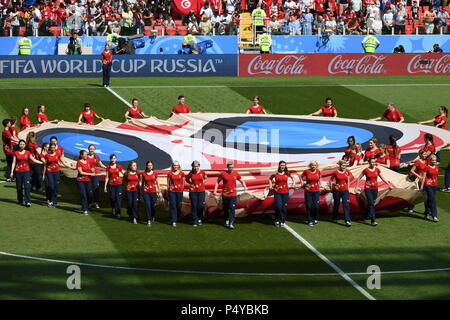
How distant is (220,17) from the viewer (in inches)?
1970

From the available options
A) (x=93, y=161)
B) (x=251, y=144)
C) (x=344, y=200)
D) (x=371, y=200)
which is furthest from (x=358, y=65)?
(x=93, y=161)

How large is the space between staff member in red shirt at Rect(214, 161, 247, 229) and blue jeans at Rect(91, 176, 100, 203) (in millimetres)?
3314

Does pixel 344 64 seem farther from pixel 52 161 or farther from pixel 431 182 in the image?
pixel 52 161

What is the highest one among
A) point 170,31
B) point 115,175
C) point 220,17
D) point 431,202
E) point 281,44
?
point 220,17

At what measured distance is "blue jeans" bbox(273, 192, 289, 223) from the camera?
21.4 meters

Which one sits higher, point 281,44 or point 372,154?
point 281,44

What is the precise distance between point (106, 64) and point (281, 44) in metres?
13.3

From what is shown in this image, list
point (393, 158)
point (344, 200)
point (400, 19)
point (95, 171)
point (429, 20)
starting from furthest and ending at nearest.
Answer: point (429, 20) → point (400, 19) → point (393, 158) → point (95, 171) → point (344, 200)

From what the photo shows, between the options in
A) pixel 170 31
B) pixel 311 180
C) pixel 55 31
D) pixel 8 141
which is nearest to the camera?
pixel 311 180

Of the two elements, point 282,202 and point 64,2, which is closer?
point 282,202

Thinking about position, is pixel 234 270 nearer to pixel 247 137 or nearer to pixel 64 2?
pixel 247 137

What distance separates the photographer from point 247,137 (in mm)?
27609
